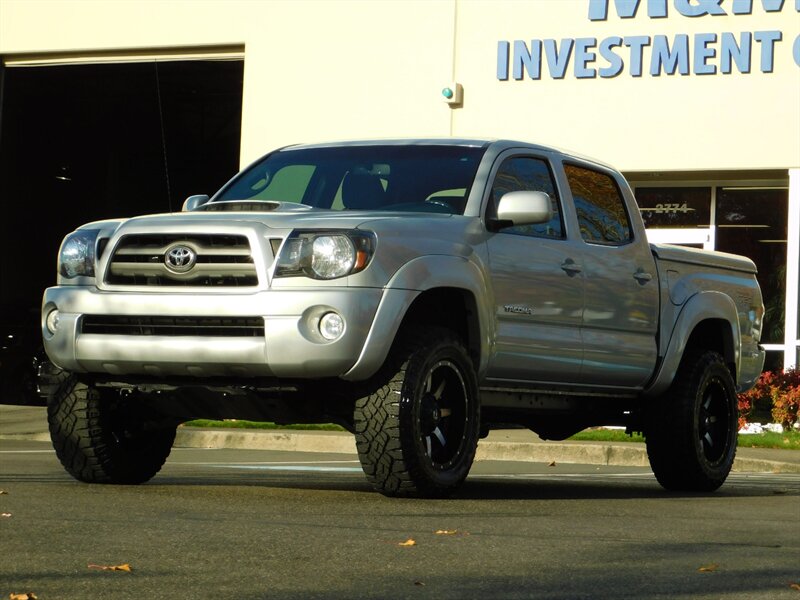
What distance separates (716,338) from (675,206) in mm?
10125

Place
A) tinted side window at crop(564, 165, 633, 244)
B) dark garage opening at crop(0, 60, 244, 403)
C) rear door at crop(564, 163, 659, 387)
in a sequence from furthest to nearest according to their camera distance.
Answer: dark garage opening at crop(0, 60, 244, 403) → tinted side window at crop(564, 165, 633, 244) → rear door at crop(564, 163, 659, 387)

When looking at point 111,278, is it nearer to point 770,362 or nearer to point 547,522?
point 547,522

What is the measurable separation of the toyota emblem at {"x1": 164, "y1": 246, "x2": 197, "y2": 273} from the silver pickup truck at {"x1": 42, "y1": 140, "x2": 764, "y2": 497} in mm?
10

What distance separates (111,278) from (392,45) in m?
13.3

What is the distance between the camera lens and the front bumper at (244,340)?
288 inches

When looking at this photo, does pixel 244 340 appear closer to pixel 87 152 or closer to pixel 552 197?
pixel 552 197

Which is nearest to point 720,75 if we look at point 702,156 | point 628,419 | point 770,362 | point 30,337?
point 702,156

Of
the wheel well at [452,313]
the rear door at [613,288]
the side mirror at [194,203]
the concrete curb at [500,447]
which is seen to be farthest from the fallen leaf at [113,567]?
the concrete curb at [500,447]

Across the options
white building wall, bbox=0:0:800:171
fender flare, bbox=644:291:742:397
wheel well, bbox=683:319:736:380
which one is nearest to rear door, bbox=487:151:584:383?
fender flare, bbox=644:291:742:397

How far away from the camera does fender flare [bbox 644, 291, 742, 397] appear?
9.67 metres

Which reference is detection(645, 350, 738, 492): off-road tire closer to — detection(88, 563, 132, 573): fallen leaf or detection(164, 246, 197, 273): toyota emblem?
detection(164, 246, 197, 273): toyota emblem

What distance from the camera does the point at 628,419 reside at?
1005 centimetres

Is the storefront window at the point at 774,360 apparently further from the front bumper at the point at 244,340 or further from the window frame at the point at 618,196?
the front bumper at the point at 244,340

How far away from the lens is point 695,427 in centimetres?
973
